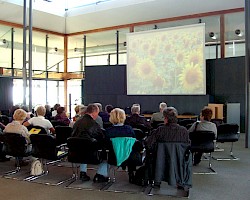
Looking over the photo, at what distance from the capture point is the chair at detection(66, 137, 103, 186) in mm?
4414

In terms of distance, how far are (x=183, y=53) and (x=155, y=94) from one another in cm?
195

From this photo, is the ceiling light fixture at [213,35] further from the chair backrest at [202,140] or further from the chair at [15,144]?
the chair at [15,144]

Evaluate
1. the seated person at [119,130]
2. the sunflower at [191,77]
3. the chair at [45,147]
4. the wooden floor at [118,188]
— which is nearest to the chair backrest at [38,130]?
the chair at [45,147]

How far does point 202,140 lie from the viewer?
5246 mm

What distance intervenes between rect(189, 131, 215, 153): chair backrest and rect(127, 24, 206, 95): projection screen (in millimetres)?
6083

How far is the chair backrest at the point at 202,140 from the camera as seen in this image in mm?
5188

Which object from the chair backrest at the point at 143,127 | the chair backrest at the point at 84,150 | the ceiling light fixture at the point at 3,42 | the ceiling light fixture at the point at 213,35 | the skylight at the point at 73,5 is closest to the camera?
the chair backrest at the point at 84,150

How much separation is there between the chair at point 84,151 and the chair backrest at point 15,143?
2.95 ft

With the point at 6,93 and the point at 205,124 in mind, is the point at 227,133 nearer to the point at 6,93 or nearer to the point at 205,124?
the point at 205,124

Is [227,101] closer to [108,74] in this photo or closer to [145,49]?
[145,49]

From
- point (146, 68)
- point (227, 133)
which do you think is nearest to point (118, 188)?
point (227, 133)

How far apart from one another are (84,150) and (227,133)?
11.0 feet

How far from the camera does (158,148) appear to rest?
4.04m

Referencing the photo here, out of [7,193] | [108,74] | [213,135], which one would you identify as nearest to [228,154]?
[213,135]
